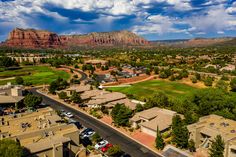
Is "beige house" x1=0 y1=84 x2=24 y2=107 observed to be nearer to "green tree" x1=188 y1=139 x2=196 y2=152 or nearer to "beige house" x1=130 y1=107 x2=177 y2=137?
"beige house" x1=130 y1=107 x2=177 y2=137

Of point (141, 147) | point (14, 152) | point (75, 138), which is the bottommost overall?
point (141, 147)

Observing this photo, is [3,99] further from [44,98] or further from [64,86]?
[64,86]

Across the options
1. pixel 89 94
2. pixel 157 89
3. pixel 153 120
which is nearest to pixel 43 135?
pixel 153 120

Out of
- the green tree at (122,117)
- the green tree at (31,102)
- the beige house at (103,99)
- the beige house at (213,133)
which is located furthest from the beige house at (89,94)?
the beige house at (213,133)

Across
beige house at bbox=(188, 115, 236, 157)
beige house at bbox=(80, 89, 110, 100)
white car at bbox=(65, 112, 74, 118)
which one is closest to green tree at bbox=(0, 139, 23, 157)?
beige house at bbox=(188, 115, 236, 157)

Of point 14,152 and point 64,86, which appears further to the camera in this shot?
point 64,86

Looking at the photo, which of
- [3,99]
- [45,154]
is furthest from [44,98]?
[45,154]

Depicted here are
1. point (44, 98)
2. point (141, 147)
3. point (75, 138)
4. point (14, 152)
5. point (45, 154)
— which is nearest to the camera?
point (14, 152)

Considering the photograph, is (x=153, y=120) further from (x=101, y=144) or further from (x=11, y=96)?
(x=11, y=96)
